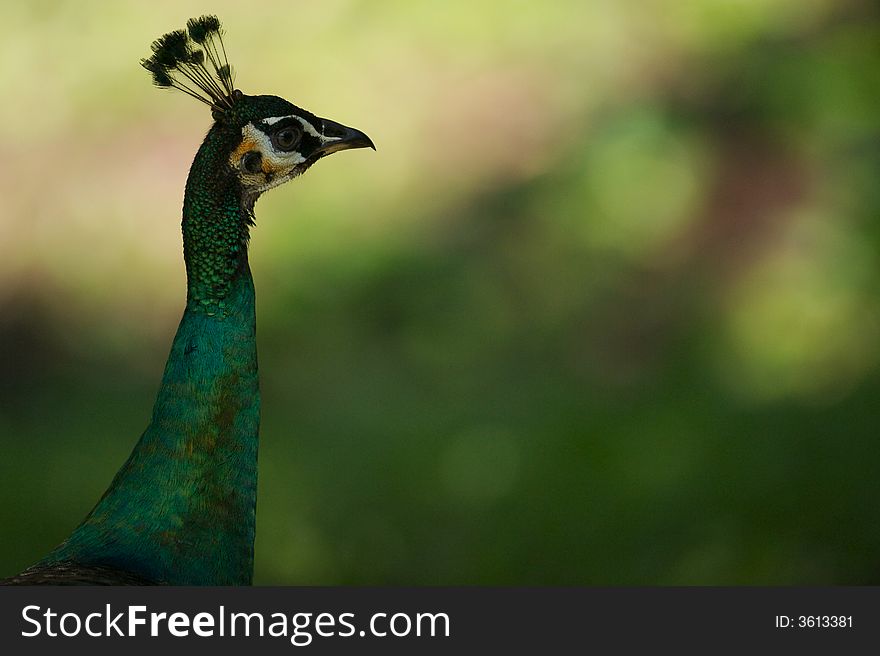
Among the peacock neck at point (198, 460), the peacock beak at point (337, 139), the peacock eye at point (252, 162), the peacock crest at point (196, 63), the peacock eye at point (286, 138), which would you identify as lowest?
the peacock neck at point (198, 460)

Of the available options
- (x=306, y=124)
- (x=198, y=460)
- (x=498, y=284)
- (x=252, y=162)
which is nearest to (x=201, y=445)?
(x=198, y=460)

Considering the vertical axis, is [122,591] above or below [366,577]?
below

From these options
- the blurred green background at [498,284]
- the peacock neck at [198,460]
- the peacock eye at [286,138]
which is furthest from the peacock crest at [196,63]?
the blurred green background at [498,284]

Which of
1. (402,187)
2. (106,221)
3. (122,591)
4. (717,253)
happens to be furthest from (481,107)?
(122,591)

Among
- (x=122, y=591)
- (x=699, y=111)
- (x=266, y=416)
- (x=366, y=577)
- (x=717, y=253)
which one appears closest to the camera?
(x=122, y=591)

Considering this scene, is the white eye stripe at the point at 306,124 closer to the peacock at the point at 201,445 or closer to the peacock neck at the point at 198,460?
the peacock at the point at 201,445

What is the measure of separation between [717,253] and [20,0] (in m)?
3.06

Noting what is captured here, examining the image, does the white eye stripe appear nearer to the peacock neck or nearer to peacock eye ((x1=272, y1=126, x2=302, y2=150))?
peacock eye ((x1=272, y1=126, x2=302, y2=150))

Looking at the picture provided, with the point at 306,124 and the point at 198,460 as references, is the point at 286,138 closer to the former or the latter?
the point at 306,124

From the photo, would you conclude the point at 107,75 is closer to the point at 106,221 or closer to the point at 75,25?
the point at 75,25

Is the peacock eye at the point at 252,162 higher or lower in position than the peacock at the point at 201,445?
higher

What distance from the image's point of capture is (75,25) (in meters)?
5.27

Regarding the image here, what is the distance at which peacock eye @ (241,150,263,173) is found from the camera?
230 cm

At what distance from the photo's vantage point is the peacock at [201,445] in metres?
2.15
